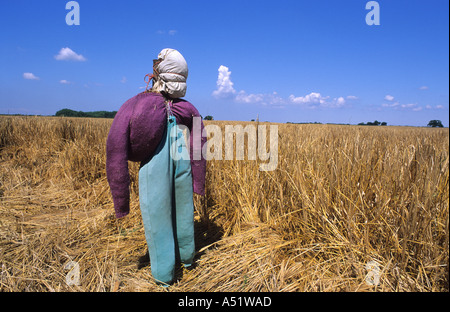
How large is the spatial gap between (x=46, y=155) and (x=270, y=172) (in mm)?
4513

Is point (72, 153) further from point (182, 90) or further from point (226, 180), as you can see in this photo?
point (182, 90)

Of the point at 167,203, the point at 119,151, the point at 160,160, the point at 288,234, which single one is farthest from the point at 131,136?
the point at 288,234

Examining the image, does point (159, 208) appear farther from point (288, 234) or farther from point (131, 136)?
point (288, 234)

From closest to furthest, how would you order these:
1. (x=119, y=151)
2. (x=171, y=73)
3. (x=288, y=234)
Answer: (x=119, y=151), (x=171, y=73), (x=288, y=234)

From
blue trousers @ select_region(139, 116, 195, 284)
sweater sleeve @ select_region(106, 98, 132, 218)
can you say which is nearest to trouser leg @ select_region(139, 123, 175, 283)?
blue trousers @ select_region(139, 116, 195, 284)

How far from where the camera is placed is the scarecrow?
4.67ft

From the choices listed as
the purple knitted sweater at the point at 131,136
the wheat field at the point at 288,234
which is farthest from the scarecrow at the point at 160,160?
the wheat field at the point at 288,234

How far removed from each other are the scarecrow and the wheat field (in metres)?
0.32

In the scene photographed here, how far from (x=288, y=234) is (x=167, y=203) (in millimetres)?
905

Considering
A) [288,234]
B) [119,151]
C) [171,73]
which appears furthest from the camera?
[288,234]

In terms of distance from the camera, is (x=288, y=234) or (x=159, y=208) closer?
(x=159, y=208)

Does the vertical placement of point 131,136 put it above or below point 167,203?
above

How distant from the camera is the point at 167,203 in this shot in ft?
4.92

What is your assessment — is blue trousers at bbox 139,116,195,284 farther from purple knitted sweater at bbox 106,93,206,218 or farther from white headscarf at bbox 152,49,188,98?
white headscarf at bbox 152,49,188,98
